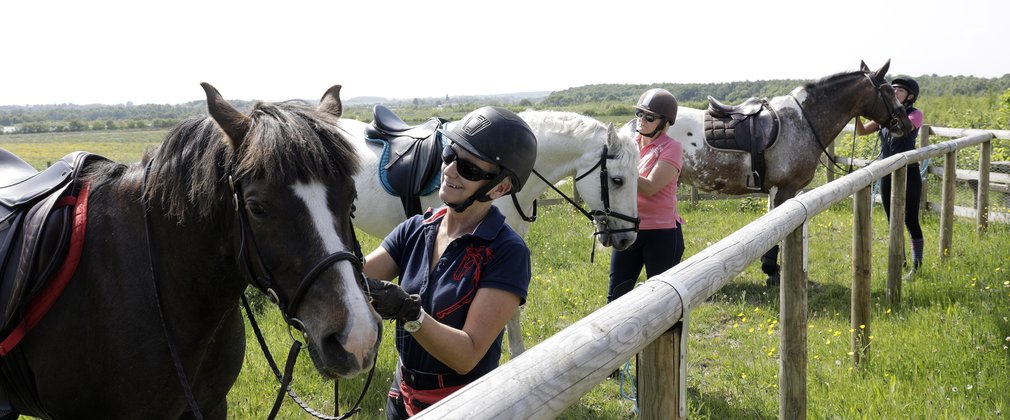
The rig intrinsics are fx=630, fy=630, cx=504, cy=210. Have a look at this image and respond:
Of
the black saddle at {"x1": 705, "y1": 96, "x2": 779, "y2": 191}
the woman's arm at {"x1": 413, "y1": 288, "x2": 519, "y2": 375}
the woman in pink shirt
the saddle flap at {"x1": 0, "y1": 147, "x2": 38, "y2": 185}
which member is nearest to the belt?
the woman's arm at {"x1": 413, "y1": 288, "x2": 519, "y2": 375}

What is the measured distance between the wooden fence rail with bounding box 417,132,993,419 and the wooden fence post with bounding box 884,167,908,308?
2292 mm

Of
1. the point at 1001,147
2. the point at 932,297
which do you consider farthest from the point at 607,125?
the point at 1001,147

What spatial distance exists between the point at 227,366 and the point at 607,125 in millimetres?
3169

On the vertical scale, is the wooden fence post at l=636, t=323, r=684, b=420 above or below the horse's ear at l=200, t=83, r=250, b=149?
below

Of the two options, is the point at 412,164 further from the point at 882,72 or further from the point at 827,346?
the point at 882,72

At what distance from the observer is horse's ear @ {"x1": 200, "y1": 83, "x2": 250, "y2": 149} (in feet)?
6.63

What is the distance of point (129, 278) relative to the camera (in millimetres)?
2293

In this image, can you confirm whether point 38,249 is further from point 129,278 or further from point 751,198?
point 751,198

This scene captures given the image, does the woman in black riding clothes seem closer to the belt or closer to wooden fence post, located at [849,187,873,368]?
wooden fence post, located at [849,187,873,368]

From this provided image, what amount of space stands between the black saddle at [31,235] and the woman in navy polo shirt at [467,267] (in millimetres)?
1274

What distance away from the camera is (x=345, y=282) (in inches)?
70.0

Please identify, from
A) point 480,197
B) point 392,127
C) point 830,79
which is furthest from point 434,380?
point 830,79

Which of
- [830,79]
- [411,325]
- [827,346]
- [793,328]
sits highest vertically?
[830,79]

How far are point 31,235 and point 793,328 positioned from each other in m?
3.15
